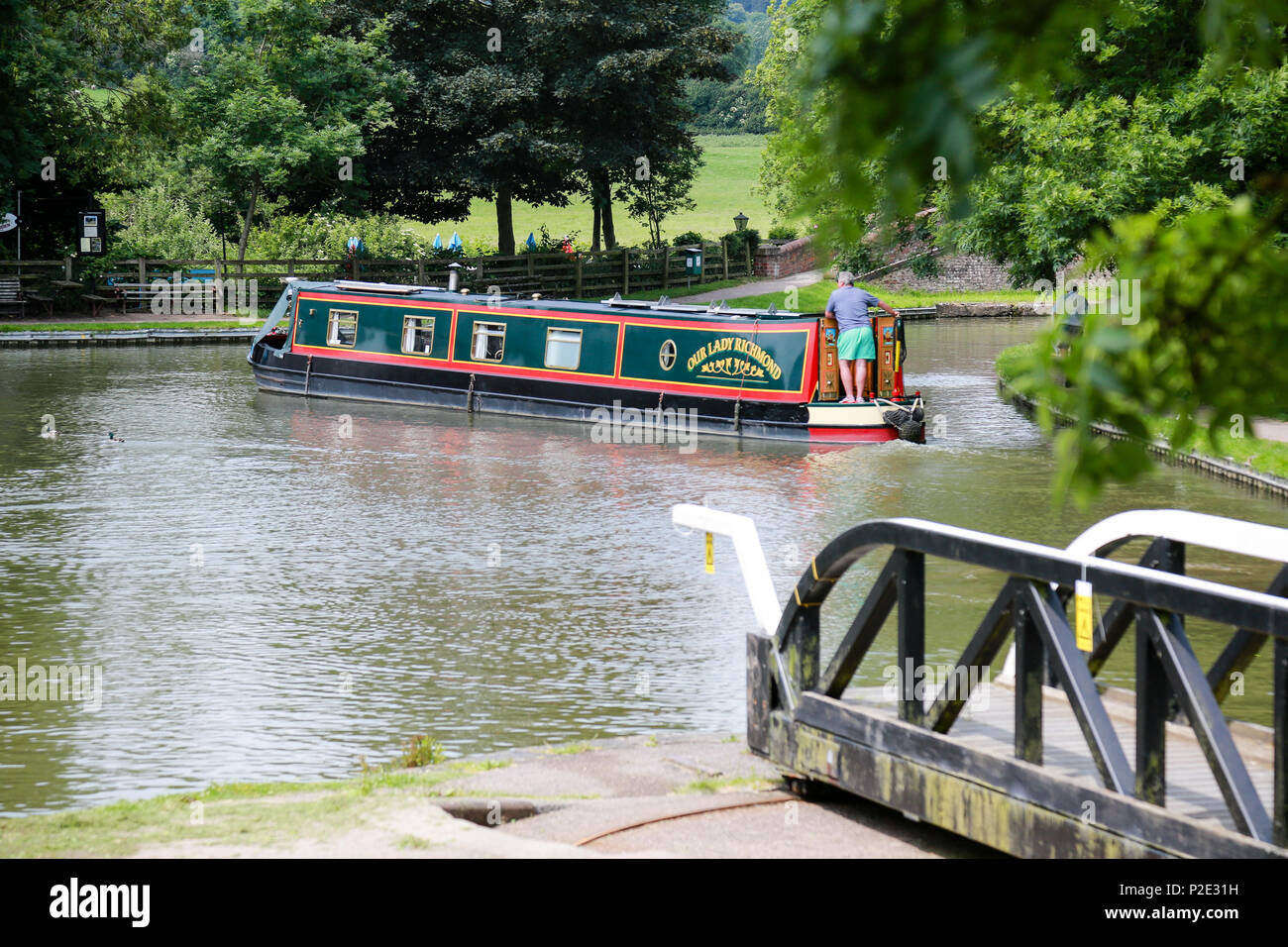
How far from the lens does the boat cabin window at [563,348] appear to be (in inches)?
846

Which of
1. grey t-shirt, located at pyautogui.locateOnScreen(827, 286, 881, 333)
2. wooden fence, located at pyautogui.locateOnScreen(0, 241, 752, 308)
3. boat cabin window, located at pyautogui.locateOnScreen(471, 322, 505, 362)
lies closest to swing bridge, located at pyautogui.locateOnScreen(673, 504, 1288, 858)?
grey t-shirt, located at pyautogui.locateOnScreen(827, 286, 881, 333)

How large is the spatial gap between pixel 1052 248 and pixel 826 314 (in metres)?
3.32

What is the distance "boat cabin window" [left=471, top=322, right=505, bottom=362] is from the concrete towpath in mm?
19612

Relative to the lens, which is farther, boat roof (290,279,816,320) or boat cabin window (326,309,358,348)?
boat cabin window (326,309,358,348)

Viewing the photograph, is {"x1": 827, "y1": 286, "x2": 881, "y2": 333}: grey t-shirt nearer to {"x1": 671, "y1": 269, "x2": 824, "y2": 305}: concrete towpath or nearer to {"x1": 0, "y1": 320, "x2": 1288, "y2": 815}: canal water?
{"x1": 0, "y1": 320, "x2": 1288, "y2": 815}: canal water

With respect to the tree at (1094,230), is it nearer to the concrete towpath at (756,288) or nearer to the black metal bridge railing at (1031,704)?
the black metal bridge railing at (1031,704)

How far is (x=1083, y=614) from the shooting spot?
515 centimetres

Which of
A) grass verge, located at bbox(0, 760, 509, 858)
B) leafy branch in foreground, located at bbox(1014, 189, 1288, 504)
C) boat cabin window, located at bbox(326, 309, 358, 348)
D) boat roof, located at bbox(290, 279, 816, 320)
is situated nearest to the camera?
leafy branch in foreground, located at bbox(1014, 189, 1288, 504)

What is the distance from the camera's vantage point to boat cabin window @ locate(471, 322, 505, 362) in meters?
22.4

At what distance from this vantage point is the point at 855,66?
289cm

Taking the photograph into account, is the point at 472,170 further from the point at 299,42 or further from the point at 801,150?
the point at 801,150

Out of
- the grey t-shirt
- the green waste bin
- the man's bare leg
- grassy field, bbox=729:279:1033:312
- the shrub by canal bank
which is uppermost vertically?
the green waste bin

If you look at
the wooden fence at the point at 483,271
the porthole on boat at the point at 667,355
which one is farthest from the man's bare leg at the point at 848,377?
the wooden fence at the point at 483,271

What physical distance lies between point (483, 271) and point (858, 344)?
24.4 m
